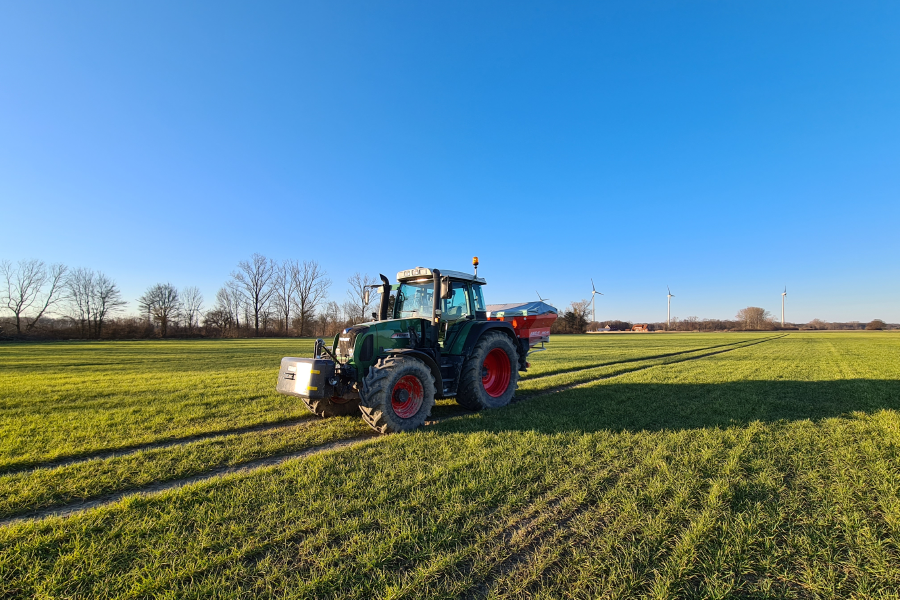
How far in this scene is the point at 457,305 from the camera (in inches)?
327

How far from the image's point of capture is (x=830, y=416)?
714 cm

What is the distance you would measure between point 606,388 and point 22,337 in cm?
6600

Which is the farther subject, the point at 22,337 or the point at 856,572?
the point at 22,337

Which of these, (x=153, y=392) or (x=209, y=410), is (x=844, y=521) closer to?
(x=209, y=410)

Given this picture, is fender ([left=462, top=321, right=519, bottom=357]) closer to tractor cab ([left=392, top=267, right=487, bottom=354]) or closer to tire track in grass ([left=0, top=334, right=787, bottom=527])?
tractor cab ([left=392, top=267, right=487, bottom=354])

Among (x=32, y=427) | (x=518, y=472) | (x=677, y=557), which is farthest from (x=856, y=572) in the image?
(x=32, y=427)

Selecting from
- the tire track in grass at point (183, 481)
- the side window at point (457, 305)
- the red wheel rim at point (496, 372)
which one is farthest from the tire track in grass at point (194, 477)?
the side window at point (457, 305)

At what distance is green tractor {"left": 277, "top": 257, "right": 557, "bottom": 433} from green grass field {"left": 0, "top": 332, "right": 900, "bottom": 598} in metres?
0.57

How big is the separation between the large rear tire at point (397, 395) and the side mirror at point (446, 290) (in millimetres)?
1383

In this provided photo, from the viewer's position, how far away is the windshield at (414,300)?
25.8 ft

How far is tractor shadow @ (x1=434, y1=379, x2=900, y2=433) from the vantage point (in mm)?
6629

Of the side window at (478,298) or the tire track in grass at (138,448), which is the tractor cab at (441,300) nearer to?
the side window at (478,298)

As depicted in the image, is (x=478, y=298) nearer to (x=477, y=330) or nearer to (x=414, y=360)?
(x=477, y=330)

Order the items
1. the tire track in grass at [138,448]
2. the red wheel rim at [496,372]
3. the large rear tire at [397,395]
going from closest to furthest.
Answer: the tire track in grass at [138,448], the large rear tire at [397,395], the red wheel rim at [496,372]
